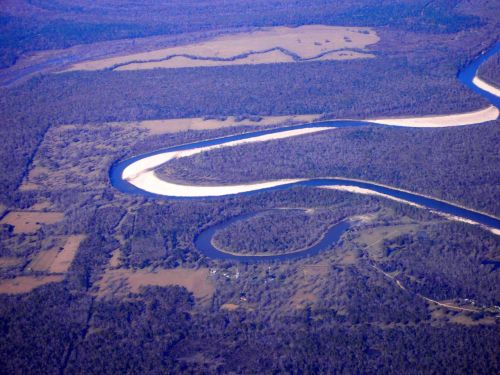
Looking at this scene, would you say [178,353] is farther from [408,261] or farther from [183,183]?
[183,183]

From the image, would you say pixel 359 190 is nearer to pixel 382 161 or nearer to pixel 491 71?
pixel 382 161

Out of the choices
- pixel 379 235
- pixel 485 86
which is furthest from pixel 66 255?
pixel 485 86

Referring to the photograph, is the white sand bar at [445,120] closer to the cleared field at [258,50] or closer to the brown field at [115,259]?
the cleared field at [258,50]

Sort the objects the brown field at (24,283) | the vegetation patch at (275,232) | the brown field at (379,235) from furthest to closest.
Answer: the vegetation patch at (275,232), the brown field at (379,235), the brown field at (24,283)

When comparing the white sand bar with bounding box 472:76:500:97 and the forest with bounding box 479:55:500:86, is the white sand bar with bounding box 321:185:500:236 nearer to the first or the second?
the white sand bar with bounding box 472:76:500:97

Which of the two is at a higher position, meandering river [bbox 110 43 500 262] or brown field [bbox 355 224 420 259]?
meandering river [bbox 110 43 500 262]

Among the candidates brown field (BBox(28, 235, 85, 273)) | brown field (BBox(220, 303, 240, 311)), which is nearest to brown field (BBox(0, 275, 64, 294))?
brown field (BBox(28, 235, 85, 273))

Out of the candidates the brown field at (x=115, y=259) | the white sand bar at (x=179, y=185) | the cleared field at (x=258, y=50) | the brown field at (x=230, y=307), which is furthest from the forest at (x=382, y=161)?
the cleared field at (x=258, y=50)

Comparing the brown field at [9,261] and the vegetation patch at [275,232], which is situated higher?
the vegetation patch at [275,232]
